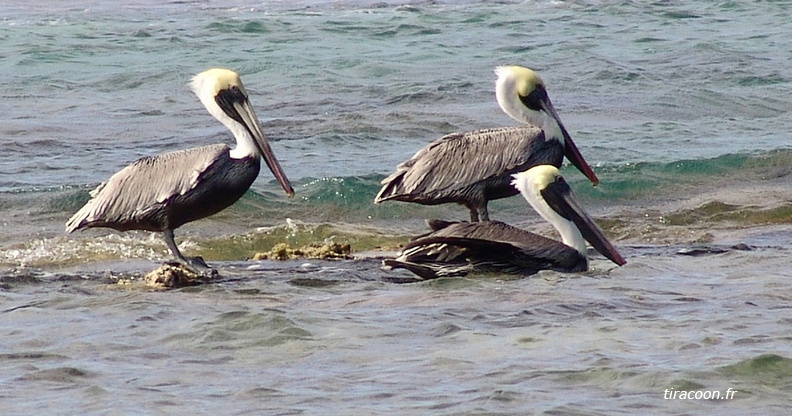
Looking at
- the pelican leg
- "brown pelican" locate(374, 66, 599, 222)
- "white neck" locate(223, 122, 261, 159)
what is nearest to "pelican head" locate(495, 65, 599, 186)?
"brown pelican" locate(374, 66, 599, 222)

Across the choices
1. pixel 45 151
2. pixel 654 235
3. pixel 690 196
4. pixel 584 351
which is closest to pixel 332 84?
pixel 45 151

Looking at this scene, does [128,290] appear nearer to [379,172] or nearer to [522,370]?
[522,370]

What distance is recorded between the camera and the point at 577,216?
7.71 meters

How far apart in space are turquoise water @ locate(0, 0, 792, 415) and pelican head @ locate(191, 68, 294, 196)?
654 mm

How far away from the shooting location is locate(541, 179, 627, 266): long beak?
25.2ft

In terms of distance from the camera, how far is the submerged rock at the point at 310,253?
8.25 metres

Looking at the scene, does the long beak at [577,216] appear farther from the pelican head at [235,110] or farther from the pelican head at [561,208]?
the pelican head at [235,110]

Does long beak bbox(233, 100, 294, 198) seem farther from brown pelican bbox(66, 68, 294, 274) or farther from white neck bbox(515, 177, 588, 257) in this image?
white neck bbox(515, 177, 588, 257)

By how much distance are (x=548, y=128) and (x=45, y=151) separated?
4881mm

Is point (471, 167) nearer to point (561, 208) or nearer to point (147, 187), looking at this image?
point (561, 208)

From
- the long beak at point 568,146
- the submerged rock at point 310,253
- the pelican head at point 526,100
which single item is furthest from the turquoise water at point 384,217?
the pelican head at point 526,100

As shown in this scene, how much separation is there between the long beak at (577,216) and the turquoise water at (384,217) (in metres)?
0.17

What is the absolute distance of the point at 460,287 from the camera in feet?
22.7

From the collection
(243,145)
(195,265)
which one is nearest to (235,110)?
(243,145)
